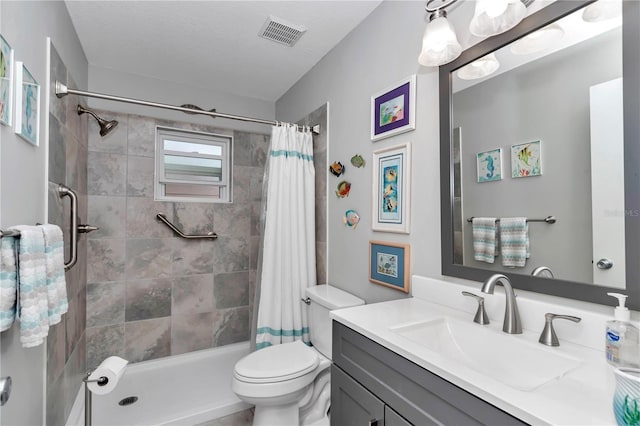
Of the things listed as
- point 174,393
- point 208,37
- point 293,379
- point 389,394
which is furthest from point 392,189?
point 174,393

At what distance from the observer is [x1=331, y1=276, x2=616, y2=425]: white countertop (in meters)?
0.56

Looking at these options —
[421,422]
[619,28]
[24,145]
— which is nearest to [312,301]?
[421,422]

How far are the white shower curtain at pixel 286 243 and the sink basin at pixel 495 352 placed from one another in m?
1.15

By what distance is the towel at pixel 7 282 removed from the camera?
33.9 inches

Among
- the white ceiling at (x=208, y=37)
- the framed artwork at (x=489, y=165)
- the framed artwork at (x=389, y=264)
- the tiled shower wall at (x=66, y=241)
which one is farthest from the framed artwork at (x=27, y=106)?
the framed artwork at (x=489, y=165)

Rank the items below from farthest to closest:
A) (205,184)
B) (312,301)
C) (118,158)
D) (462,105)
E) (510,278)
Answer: (205,184) < (118,158) < (312,301) < (462,105) < (510,278)

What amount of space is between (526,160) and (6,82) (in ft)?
5.63

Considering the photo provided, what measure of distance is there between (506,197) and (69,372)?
2420 mm

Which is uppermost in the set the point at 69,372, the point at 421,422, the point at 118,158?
the point at 118,158

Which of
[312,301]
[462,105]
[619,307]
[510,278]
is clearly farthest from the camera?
[312,301]

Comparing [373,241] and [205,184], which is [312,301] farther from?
[205,184]

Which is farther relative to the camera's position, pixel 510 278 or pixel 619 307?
pixel 510 278

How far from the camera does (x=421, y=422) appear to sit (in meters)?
0.80

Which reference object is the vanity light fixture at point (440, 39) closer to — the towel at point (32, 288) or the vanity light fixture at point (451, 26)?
the vanity light fixture at point (451, 26)
